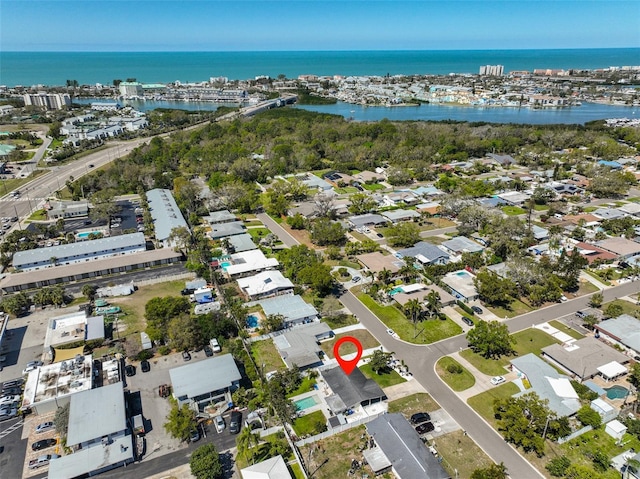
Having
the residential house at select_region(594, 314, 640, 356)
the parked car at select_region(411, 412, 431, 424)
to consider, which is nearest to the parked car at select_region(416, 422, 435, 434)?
the parked car at select_region(411, 412, 431, 424)

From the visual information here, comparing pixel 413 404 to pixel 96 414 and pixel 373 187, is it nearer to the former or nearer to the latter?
pixel 96 414

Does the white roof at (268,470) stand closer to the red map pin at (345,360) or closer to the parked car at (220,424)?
the parked car at (220,424)

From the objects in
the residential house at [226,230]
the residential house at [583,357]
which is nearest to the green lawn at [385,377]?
the residential house at [583,357]

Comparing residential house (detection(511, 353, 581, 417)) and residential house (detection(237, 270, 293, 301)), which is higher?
residential house (detection(237, 270, 293, 301))

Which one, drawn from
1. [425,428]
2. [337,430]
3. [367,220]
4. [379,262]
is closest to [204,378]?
[337,430]

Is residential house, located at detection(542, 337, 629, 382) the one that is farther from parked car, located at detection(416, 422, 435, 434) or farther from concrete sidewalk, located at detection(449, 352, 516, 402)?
parked car, located at detection(416, 422, 435, 434)
